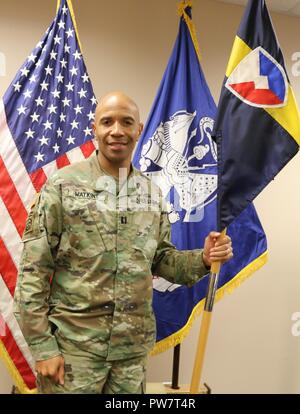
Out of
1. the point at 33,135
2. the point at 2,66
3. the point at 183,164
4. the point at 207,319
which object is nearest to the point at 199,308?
the point at 207,319

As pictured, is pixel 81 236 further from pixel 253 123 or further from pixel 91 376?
pixel 253 123

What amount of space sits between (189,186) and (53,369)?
1007 millimetres

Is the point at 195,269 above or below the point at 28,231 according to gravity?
below

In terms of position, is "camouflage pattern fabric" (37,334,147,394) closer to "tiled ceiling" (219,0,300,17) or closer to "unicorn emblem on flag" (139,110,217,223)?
"unicorn emblem on flag" (139,110,217,223)

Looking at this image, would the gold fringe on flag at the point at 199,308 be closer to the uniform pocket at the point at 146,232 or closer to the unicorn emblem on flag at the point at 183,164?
the unicorn emblem on flag at the point at 183,164

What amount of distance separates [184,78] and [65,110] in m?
0.58

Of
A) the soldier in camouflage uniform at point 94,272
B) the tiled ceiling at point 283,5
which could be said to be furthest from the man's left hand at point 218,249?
the tiled ceiling at point 283,5

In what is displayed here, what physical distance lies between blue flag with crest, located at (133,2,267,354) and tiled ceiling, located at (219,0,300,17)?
53 cm

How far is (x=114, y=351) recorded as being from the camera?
1.14 m

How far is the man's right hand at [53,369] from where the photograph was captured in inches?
42.3

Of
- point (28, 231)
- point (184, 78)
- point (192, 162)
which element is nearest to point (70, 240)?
point (28, 231)

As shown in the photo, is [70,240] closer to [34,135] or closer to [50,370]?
[50,370]

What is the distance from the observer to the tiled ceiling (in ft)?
7.02

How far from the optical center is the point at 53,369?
1.07m
